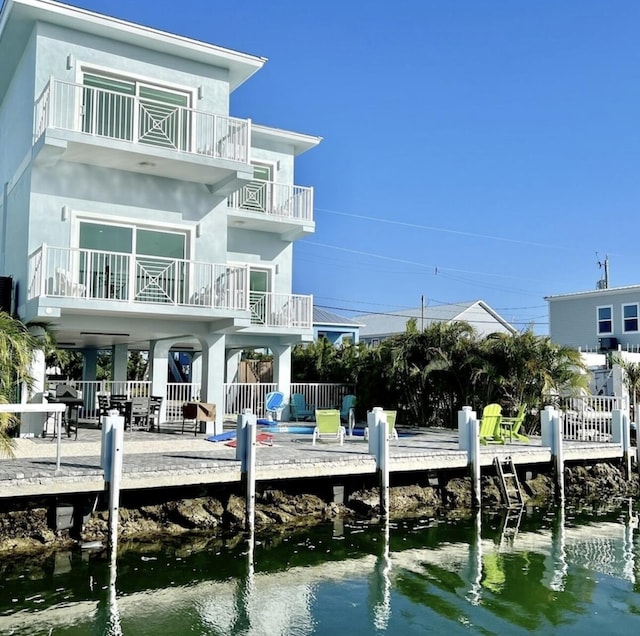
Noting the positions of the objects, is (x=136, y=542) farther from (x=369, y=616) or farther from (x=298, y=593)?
(x=369, y=616)

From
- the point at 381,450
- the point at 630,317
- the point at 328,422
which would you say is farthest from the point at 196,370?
the point at 630,317

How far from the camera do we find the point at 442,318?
45.8 meters

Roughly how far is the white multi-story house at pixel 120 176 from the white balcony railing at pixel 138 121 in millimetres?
34

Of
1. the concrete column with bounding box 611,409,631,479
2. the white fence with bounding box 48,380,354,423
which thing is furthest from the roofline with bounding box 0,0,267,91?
the concrete column with bounding box 611,409,631,479

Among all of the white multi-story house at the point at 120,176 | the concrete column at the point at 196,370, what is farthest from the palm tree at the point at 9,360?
the concrete column at the point at 196,370

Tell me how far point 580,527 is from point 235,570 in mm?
7399

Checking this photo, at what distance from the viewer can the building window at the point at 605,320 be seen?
108 feet

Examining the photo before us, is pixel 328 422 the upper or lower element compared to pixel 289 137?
lower

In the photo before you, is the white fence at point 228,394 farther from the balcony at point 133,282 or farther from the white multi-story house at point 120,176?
the balcony at point 133,282

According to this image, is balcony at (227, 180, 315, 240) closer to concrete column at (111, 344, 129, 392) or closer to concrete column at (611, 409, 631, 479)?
concrete column at (111, 344, 129, 392)

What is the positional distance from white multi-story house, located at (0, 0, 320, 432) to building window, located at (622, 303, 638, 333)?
845 inches

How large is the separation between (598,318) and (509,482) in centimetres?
2015

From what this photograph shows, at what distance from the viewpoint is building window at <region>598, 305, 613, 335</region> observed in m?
32.9

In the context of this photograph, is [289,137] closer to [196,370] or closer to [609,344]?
[196,370]
